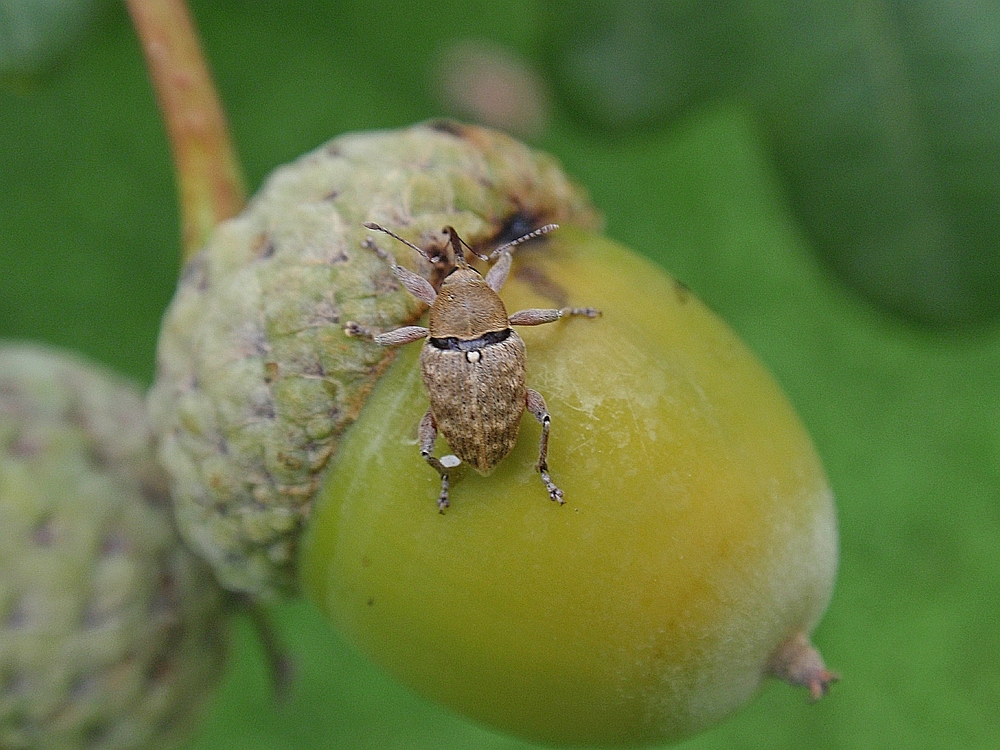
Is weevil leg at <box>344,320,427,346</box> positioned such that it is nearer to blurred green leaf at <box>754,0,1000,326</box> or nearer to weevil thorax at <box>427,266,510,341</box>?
weevil thorax at <box>427,266,510,341</box>

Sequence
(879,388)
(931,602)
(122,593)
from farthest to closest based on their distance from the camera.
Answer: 1. (879,388)
2. (931,602)
3. (122,593)

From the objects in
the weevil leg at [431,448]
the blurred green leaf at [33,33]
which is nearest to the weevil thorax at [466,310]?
the weevil leg at [431,448]

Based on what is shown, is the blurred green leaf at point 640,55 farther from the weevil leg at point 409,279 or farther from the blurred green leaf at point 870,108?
the weevil leg at point 409,279

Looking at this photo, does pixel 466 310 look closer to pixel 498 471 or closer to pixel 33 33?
pixel 498 471

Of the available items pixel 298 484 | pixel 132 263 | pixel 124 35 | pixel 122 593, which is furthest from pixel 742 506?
pixel 124 35

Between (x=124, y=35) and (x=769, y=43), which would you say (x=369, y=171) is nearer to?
(x=769, y=43)
